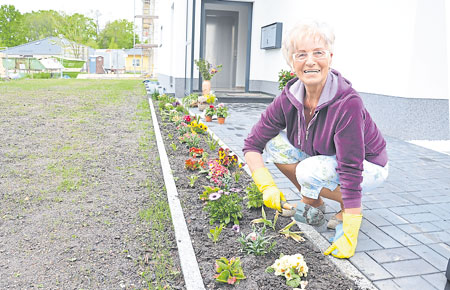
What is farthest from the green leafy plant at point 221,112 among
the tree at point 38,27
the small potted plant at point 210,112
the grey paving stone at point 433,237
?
the tree at point 38,27

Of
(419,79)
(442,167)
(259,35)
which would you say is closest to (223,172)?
(442,167)

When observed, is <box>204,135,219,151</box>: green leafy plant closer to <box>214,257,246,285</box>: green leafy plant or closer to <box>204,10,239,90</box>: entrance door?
<box>214,257,246,285</box>: green leafy plant

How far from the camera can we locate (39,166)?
4.55m

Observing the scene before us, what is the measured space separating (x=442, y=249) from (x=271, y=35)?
9.68 meters

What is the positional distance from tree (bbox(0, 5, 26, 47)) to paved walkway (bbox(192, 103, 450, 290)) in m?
69.3

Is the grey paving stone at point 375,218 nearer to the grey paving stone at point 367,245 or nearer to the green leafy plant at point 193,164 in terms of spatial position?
the grey paving stone at point 367,245

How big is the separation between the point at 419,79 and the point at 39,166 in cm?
534

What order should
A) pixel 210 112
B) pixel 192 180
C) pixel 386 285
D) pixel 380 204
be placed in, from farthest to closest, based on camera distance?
1. pixel 210 112
2. pixel 192 180
3. pixel 380 204
4. pixel 386 285

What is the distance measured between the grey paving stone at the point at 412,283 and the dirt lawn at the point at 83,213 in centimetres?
122

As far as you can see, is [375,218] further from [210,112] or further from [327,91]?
[210,112]

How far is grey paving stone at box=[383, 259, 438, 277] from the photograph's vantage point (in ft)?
7.45

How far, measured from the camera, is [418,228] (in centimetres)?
292

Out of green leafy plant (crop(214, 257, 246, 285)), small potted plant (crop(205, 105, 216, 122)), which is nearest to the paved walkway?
green leafy plant (crop(214, 257, 246, 285))

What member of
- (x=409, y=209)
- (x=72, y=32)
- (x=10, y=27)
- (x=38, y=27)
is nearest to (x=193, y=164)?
(x=409, y=209)
